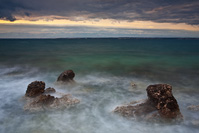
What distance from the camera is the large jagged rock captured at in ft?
29.0

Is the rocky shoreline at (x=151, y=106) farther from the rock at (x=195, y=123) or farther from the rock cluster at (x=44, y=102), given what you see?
the rock at (x=195, y=123)

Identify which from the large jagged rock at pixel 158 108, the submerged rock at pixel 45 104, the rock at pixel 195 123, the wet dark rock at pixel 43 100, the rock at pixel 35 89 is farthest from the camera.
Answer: the rock at pixel 35 89

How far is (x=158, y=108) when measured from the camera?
29.6 ft

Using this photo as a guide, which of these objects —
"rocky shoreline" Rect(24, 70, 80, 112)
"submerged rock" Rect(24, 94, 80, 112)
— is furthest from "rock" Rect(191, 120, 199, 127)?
"submerged rock" Rect(24, 94, 80, 112)

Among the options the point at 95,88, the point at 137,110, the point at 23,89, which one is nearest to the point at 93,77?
the point at 95,88

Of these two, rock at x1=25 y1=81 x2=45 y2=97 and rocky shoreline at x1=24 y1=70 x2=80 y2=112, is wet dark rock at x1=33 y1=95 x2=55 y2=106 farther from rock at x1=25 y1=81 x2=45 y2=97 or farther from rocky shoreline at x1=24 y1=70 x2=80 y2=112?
rock at x1=25 y1=81 x2=45 y2=97

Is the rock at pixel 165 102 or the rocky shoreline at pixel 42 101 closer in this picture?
the rock at pixel 165 102

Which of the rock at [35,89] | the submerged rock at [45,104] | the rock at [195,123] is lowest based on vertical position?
the rock at [195,123]

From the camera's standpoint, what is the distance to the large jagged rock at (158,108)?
8.83 m

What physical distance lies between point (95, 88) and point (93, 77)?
4.06 meters

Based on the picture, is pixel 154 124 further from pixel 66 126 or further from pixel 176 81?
pixel 176 81

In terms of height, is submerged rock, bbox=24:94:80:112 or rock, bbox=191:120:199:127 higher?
submerged rock, bbox=24:94:80:112

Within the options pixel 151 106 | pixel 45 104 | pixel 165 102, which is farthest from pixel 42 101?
pixel 165 102

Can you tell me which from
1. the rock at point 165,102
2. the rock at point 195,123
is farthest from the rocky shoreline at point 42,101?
the rock at point 195,123
